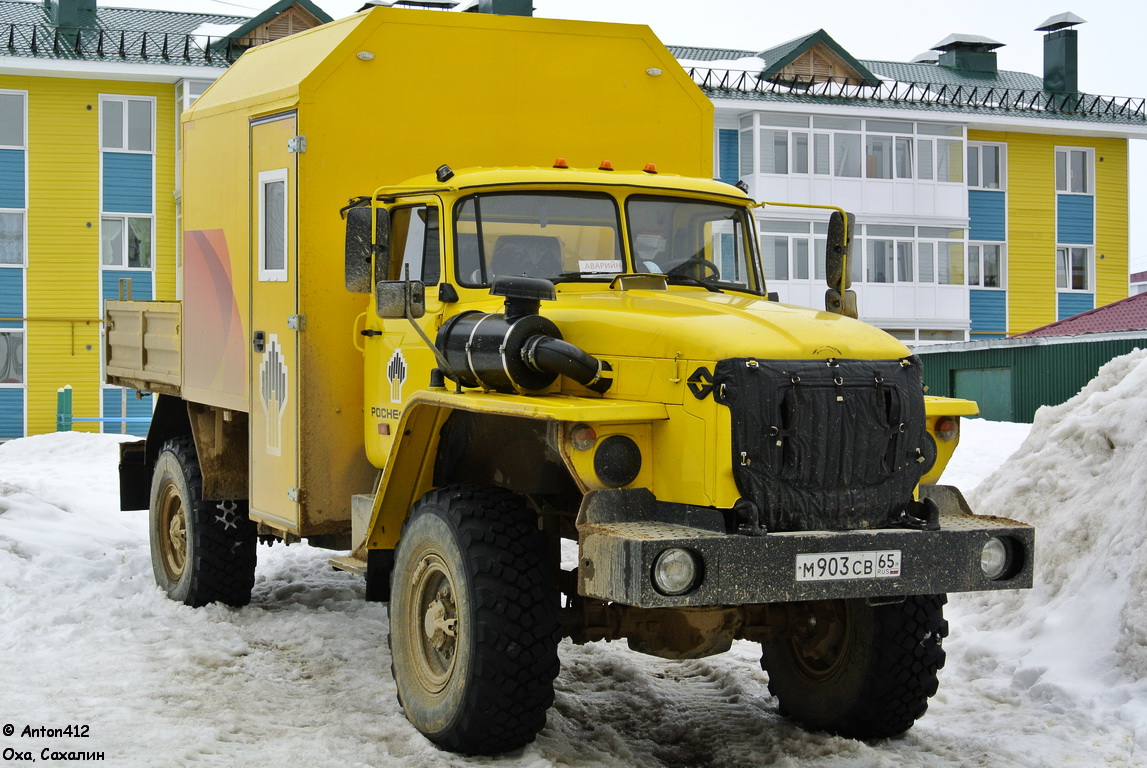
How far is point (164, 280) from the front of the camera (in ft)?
111

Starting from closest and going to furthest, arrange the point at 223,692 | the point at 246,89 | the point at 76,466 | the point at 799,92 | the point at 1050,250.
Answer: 1. the point at 223,692
2. the point at 246,89
3. the point at 76,466
4. the point at 799,92
5. the point at 1050,250

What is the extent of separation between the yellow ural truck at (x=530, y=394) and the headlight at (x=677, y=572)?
0.04 feet

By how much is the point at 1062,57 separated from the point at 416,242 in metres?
39.5

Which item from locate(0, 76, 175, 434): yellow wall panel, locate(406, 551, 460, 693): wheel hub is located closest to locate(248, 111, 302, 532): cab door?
locate(406, 551, 460, 693): wheel hub

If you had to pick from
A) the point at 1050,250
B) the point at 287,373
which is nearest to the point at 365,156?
the point at 287,373

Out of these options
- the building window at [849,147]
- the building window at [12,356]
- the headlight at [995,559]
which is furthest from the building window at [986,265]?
the headlight at [995,559]

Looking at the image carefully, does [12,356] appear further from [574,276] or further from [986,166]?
[574,276]

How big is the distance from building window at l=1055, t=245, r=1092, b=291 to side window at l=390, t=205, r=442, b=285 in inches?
1465

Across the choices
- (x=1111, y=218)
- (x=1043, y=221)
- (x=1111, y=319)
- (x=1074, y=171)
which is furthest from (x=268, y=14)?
(x=1111, y=218)

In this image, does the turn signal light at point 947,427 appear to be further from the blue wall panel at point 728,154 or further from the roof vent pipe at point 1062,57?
the roof vent pipe at point 1062,57

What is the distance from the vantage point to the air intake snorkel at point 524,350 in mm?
5812

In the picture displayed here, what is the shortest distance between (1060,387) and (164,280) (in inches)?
818

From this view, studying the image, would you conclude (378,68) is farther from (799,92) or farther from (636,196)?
(799,92)

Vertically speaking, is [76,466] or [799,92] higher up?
[799,92]
